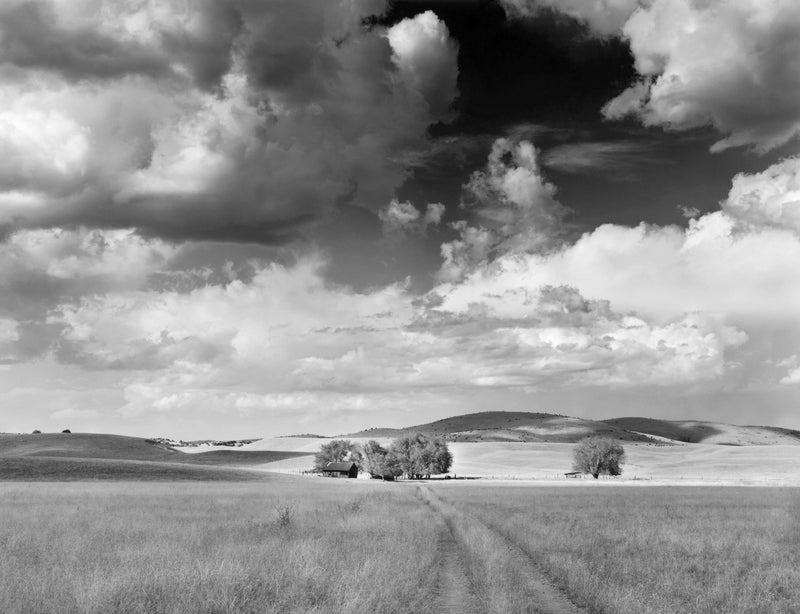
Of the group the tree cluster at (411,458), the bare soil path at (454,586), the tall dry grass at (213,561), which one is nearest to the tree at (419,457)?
the tree cluster at (411,458)

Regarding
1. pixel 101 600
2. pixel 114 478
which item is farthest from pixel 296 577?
pixel 114 478

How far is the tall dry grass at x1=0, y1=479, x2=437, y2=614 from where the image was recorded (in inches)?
522

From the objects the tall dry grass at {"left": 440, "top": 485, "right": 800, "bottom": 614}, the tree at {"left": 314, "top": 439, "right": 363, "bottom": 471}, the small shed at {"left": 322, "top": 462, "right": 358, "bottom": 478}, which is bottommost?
the small shed at {"left": 322, "top": 462, "right": 358, "bottom": 478}

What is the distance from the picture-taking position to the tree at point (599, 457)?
427 feet

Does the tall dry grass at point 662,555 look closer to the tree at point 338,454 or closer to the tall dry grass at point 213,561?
the tall dry grass at point 213,561

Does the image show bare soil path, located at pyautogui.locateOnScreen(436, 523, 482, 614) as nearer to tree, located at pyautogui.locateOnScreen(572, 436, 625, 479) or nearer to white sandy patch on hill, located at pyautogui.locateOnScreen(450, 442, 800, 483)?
tree, located at pyautogui.locateOnScreen(572, 436, 625, 479)

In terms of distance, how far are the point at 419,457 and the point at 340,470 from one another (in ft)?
67.4

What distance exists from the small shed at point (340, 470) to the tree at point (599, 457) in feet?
166

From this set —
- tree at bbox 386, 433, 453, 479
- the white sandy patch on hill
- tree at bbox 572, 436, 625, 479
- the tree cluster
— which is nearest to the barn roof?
the tree cluster

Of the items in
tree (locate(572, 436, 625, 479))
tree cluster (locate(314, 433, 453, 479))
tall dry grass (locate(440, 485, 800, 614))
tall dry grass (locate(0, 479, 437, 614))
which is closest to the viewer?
tall dry grass (locate(0, 479, 437, 614))

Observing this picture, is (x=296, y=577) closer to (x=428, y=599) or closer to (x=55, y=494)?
(x=428, y=599)

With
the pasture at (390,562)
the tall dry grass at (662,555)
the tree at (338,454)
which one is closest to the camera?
the pasture at (390,562)

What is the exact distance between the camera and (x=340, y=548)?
73.2 feet

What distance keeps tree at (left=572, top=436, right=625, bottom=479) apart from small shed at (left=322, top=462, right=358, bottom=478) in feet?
166
